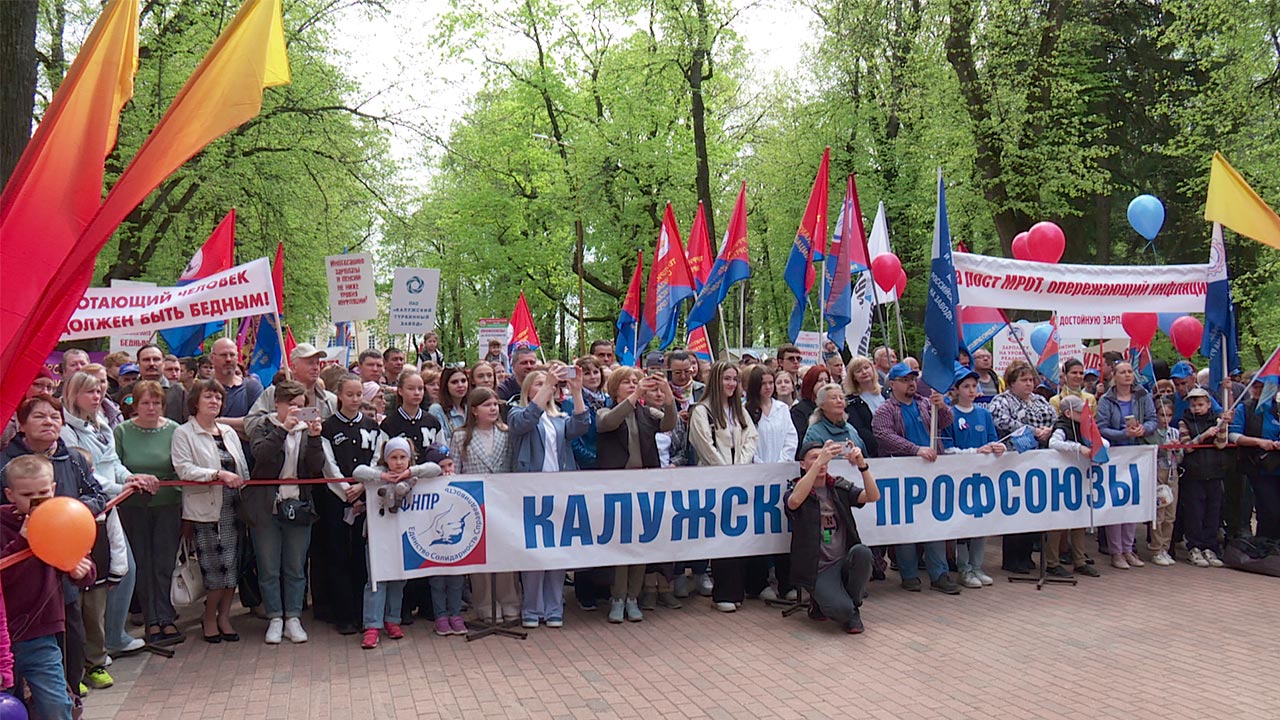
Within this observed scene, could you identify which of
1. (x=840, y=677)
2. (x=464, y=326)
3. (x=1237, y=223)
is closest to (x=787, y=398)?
(x=840, y=677)

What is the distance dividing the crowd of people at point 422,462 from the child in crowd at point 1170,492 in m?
0.61

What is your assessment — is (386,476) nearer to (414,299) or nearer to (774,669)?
(774,669)

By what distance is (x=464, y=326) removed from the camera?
53.7 metres

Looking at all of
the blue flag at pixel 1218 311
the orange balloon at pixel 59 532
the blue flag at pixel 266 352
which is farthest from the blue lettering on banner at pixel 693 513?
the blue flag at pixel 266 352

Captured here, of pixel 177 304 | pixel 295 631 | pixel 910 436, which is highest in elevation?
pixel 177 304

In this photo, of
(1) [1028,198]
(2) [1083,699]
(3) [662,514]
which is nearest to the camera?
(2) [1083,699]

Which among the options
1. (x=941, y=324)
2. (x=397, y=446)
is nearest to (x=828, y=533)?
(x=941, y=324)

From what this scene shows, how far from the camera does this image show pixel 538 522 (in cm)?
762

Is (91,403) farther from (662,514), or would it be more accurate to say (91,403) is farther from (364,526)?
(662,514)

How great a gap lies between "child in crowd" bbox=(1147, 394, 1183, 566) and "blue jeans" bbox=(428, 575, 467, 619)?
23.3 ft

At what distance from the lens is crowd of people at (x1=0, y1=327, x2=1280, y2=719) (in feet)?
22.9

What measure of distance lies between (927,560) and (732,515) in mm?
2115

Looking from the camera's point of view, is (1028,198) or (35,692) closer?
(35,692)

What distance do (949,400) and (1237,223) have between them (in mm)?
3308
